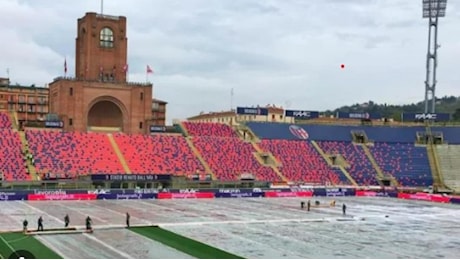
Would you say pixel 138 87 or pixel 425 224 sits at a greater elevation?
pixel 138 87

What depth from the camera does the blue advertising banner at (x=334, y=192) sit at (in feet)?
262

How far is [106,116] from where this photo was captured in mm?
93188

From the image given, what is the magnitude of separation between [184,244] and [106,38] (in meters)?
60.4

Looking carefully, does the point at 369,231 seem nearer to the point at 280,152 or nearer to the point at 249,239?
the point at 249,239

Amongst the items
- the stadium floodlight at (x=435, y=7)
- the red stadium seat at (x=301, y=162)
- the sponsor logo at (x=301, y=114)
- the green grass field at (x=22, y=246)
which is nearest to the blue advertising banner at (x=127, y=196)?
the red stadium seat at (x=301, y=162)

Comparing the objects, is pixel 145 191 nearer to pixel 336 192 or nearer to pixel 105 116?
pixel 105 116

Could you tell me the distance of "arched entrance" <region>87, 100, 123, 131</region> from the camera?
9156cm

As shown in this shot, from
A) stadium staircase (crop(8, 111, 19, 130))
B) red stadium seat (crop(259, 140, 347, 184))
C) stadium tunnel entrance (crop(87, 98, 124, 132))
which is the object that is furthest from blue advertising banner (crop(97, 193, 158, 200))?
red stadium seat (crop(259, 140, 347, 184))

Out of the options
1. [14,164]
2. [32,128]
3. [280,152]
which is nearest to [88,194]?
[14,164]

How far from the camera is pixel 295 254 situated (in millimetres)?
35562

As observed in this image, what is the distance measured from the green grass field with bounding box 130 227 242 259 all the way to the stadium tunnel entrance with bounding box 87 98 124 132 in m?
48.9

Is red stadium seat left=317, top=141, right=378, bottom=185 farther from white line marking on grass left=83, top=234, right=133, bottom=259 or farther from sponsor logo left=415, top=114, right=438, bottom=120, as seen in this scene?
white line marking on grass left=83, top=234, right=133, bottom=259

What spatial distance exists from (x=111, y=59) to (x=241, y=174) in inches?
1066

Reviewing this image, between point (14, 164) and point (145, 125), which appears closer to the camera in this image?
point (14, 164)
